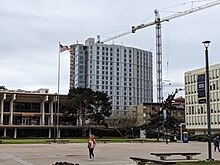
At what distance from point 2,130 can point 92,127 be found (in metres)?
22.3

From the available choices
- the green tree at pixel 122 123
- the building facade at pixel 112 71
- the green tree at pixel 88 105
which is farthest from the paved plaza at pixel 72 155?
the building facade at pixel 112 71

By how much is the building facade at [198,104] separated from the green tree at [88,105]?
2041cm

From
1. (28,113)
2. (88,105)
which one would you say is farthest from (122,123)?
(28,113)

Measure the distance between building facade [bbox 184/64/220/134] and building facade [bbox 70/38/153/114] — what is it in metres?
64.8

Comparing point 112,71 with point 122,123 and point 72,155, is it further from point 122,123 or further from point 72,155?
point 72,155

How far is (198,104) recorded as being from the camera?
87938 millimetres

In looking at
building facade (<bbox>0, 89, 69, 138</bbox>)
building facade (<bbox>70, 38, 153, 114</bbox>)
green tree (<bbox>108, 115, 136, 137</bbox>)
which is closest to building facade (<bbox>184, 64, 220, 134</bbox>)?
green tree (<bbox>108, 115, 136, 137</bbox>)

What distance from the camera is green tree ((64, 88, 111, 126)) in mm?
86312

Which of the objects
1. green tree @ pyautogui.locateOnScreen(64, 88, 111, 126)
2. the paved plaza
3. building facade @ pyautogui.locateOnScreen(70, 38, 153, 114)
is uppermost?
building facade @ pyautogui.locateOnScreen(70, 38, 153, 114)

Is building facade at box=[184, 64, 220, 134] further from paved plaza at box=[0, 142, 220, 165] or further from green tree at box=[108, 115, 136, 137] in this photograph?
paved plaza at box=[0, 142, 220, 165]

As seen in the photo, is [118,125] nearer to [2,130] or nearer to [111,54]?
[2,130]

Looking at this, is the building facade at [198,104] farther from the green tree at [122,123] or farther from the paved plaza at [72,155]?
the paved plaza at [72,155]

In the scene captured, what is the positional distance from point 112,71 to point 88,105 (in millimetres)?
73761

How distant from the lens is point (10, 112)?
94.8 metres
